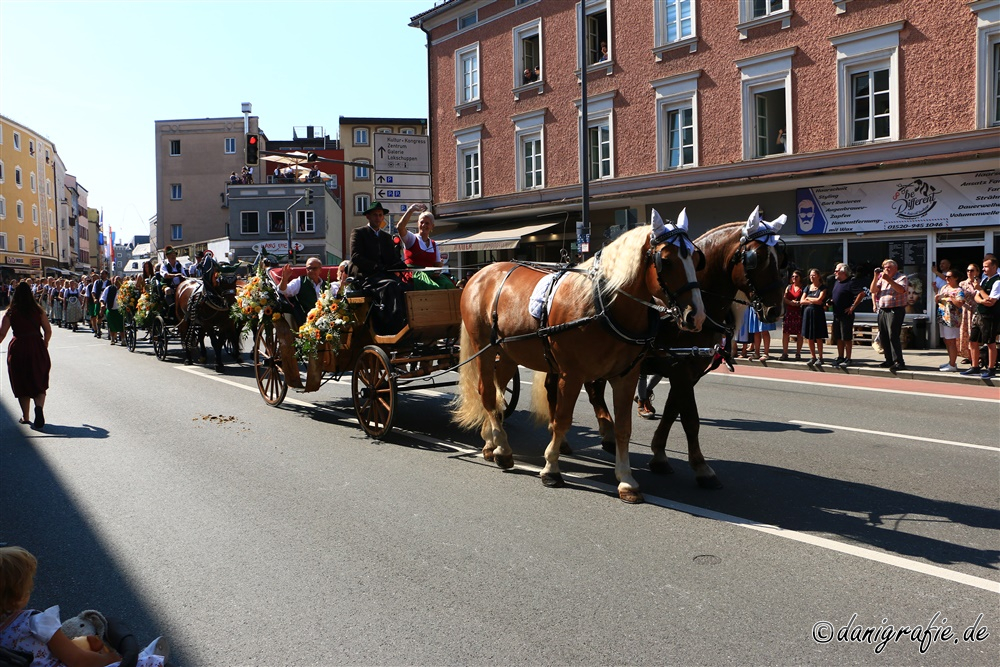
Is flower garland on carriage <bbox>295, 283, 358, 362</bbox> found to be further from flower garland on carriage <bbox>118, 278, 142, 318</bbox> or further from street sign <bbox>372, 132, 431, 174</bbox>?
street sign <bbox>372, 132, 431, 174</bbox>

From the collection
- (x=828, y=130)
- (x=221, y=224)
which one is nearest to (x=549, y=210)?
(x=828, y=130)

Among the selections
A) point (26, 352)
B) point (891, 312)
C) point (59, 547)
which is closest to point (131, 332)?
point (26, 352)

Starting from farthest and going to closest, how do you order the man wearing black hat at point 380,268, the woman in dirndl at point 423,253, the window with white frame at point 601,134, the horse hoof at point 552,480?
the window with white frame at point 601,134 < the woman in dirndl at point 423,253 < the man wearing black hat at point 380,268 < the horse hoof at point 552,480

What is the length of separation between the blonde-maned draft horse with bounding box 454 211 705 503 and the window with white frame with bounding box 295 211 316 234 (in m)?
50.4

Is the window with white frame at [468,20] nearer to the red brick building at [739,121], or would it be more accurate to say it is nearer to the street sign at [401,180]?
the red brick building at [739,121]

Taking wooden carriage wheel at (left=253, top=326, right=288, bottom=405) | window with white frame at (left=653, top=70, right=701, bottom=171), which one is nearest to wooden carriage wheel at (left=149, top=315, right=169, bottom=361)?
wooden carriage wheel at (left=253, top=326, right=288, bottom=405)

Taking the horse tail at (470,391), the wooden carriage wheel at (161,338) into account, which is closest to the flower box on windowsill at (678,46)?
the wooden carriage wheel at (161,338)

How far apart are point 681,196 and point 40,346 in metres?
16.3

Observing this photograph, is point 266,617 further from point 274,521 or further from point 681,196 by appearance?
point 681,196

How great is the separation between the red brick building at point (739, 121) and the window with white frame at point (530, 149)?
60 millimetres

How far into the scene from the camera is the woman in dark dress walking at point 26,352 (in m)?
9.52

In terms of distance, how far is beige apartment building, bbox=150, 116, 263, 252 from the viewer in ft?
213

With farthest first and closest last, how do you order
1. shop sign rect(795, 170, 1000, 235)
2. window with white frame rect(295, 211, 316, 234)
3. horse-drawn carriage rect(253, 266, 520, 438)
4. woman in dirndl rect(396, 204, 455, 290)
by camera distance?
window with white frame rect(295, 211, 316, 234), shop sign rect(795, 170, 1000, 235), woman in dirndl rect(396, 204, 455, 290), horse-drawn carriage rect(253, 266, 520, 438)

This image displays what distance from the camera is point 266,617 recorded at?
411 cm
